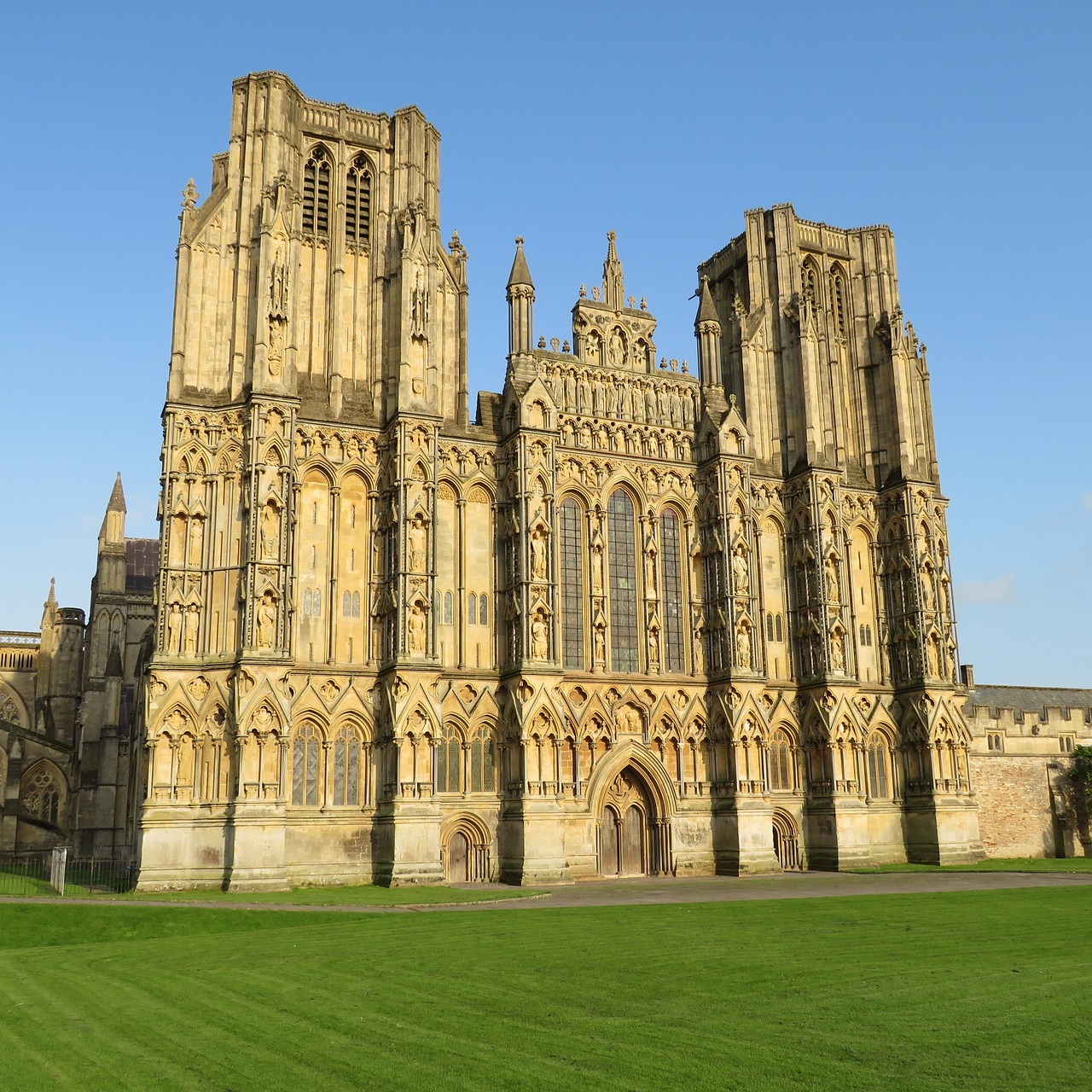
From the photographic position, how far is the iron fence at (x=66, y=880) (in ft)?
109

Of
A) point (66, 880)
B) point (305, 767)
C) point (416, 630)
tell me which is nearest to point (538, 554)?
point (416, 630)

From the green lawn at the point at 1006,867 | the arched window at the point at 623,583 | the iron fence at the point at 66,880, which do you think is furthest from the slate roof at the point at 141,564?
the green lawn at the point at 1006,867

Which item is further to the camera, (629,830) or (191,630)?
(629,830)

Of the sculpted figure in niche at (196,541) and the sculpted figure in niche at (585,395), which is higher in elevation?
the sculpted figure in niche at (585,395)

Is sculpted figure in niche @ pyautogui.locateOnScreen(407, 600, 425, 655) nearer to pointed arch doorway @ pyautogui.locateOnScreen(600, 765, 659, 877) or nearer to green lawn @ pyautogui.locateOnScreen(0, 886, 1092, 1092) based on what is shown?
pointed arch doorway @ pyautogui.locateOnScreen(600, 765, 659, 877)

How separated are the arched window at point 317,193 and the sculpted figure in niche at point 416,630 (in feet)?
55.3

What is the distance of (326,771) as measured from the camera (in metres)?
37.3

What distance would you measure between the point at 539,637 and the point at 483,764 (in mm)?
5194

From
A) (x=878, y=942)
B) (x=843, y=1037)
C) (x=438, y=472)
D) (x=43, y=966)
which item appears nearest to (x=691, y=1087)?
(x=843, y=1037)

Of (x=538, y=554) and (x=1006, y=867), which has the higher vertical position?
(x=538, y=554)

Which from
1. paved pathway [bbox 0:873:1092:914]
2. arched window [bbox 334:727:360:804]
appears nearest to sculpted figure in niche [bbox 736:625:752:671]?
paved pathway [bbox 0:873:1092:914]

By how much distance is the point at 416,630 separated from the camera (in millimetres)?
38281

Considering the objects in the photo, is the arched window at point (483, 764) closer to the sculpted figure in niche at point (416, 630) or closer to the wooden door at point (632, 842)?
the sculpted figure in niche at point (416, 630)

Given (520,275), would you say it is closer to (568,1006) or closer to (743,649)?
(743,649)
